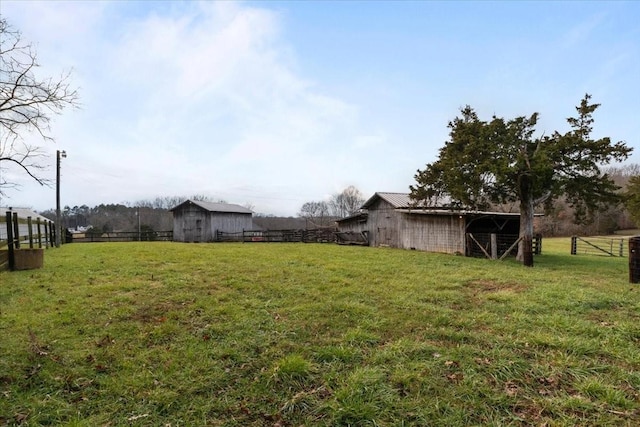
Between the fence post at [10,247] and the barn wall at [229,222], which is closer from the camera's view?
the fence post at [10,247]

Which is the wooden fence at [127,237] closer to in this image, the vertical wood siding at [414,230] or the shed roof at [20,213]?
the shed roof at [20,213]

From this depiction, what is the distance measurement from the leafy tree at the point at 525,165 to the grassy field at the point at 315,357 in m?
7.70

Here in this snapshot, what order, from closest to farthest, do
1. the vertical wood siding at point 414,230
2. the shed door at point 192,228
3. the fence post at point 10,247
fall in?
the fence post at point 10,247 → the vertical wood siding at point 414,230 → the shed door at point 192,228

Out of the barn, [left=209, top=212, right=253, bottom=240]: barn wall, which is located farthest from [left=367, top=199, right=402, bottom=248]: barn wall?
[left=209, top=212, right=253, bottom=240]: barn wall

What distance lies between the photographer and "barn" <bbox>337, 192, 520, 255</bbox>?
1825 cm

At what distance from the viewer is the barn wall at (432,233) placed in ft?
61.8

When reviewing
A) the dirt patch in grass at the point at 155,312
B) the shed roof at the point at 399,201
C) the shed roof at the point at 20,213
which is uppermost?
the shed roof at the point at 399,201

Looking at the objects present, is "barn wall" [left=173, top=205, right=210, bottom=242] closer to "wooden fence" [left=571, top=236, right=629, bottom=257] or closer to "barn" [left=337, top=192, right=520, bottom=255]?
"barn" [left=337, top=192, right=520, bottom=255]

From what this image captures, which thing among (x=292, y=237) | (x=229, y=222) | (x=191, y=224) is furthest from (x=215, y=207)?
(x=292, y=237)

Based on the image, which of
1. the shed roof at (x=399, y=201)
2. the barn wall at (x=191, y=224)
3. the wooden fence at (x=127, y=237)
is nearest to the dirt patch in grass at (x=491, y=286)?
the shed roof at (x=399, y=201)

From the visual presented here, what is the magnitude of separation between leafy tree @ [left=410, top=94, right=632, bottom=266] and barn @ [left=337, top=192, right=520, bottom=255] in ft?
7.74

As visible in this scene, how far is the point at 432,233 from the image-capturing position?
20.3m

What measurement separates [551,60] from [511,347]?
40.4ft

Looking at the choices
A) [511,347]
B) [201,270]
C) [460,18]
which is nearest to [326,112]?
A: [460,18]
